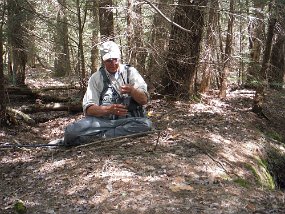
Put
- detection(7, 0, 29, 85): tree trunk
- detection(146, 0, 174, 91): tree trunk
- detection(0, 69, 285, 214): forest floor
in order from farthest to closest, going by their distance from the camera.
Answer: detection(146, 0, 174, 91): tree trunk
detection(7, 0, 29, 85): tree trunk
detection(0, 69, 285, 214): forest floor

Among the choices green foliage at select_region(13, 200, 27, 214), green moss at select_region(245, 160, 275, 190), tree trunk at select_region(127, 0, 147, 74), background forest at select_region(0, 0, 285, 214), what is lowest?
green moss at select_region(245, 160, 275, 190)

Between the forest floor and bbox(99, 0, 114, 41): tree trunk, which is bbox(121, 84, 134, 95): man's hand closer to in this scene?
the forest floor

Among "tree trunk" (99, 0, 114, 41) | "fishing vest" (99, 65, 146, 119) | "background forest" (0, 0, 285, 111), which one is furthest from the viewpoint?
"tree trunk" (99, 0, 114, 41)

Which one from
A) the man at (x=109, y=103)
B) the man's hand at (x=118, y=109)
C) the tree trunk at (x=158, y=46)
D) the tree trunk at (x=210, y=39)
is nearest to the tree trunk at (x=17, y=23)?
the tree trunk at (x=158, y=46)

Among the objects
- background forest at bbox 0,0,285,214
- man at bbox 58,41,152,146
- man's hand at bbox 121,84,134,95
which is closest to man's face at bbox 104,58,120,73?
man at bbox 58,41,152,146

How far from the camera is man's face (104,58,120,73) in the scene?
601 centimetres

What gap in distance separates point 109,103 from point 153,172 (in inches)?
68.1

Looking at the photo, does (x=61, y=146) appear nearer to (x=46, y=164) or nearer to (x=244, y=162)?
(x=46, y=164)

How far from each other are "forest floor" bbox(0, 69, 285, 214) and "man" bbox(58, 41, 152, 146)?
225mm

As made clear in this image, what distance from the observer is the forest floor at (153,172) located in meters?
4.14

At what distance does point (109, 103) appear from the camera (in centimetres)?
621

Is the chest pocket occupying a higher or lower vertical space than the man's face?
lower

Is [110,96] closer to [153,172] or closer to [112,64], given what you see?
[112,64]

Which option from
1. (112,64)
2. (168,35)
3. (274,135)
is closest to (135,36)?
(168,35)
